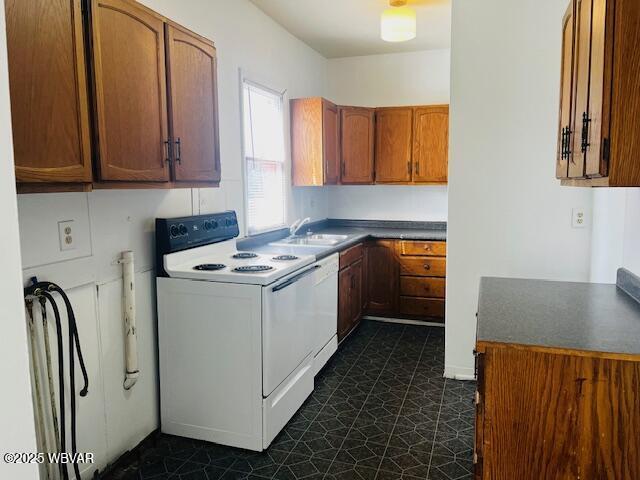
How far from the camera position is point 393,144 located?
197 inches

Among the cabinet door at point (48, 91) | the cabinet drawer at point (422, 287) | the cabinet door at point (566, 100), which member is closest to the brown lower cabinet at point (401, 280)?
the cabinet drawer at point (422, 287)

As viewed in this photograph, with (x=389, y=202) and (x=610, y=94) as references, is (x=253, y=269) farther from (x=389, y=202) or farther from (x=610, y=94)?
(x=389, y=202)

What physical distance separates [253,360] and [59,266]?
1.01m

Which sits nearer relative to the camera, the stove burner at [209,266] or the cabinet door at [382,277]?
the stove burner at [209,266]

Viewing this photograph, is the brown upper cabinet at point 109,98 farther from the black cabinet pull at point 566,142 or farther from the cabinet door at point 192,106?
the black cabinet pull at point 566,142

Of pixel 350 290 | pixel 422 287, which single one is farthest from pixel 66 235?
pixel 422 287

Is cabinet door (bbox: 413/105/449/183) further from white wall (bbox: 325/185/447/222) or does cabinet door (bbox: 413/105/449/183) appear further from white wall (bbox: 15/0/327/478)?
white wall (bbox: 15/0/327/478)

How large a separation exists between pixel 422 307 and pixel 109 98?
11.7ft

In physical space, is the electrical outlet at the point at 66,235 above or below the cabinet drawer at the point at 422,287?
above

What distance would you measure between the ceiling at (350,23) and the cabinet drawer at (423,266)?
6.86 ft

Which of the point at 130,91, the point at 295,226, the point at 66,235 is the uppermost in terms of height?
the point at 130,91

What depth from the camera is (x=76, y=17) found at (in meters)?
1.68

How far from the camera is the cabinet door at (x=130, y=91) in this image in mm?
1832

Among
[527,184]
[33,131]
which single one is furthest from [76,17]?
[527,184]
